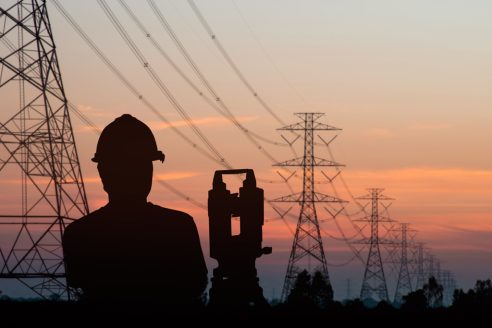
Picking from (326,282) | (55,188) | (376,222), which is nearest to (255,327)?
(55,188)

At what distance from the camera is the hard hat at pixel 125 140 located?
3.78 metres

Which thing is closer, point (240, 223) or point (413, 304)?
point (413, 304)

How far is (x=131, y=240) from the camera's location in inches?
146

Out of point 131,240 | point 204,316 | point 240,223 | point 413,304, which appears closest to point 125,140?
point 131,240

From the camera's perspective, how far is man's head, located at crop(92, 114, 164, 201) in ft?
12.4

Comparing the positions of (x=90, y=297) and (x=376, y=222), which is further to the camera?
(x=376, y=222)

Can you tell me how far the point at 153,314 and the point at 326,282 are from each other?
73.1 metres

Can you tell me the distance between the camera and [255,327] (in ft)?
15.2

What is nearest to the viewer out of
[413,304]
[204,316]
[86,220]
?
[86,220]

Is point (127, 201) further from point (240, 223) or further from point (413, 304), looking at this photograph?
point (240, 223)

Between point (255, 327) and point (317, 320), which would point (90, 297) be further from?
point (317, 320)

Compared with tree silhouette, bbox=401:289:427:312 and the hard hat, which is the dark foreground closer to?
tree silhouette, bbox=401:289:427:312

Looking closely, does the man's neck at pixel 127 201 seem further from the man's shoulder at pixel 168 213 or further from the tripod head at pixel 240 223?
the tripod head at pixel 240 223

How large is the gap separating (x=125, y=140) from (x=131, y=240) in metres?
0.37
